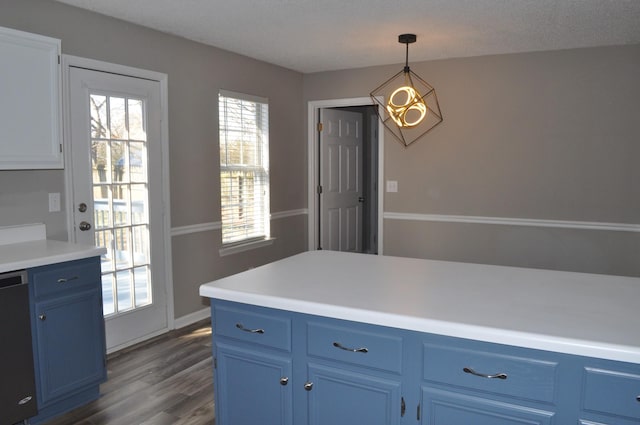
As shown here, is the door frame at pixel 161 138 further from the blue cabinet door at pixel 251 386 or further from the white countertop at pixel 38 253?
the blue cabinet door at pixel 251 386

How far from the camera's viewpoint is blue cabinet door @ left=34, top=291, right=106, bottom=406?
8.35 feet

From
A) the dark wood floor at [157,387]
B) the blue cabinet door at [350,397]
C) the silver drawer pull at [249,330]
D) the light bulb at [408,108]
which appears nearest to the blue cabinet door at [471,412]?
the blue cabinet door at [350,397]

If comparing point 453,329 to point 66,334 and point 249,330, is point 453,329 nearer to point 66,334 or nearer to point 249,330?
point 249,330

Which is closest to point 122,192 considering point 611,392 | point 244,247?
point 244,247

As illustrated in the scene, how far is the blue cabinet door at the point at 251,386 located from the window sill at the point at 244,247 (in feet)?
8.49

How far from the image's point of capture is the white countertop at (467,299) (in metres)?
1.45

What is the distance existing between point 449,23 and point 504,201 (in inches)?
75.8

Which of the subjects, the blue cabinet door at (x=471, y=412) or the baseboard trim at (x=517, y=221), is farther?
the baseboard trim at (x=517, y=221)

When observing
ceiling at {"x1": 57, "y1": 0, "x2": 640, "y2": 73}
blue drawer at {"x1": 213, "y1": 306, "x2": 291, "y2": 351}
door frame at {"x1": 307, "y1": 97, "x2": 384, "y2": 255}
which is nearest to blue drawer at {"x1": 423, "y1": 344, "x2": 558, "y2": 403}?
blue drawer at {"x1": 213, "y1": 306, "x2": 291, "y2": 351}

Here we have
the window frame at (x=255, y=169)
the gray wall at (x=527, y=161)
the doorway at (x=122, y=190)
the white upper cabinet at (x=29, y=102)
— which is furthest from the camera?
the window frame at (x=255, y=169)

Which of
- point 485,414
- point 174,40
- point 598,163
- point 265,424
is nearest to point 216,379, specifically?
point 265,424

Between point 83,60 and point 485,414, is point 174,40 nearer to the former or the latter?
point 83,60

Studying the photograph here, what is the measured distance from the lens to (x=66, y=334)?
2654 mm

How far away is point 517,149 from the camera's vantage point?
184 inches
